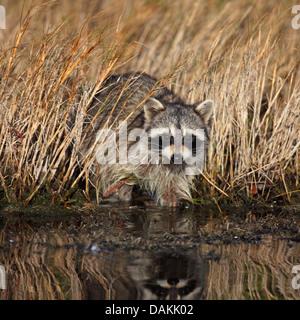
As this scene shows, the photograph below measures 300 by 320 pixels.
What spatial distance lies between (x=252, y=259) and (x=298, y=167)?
2465mm

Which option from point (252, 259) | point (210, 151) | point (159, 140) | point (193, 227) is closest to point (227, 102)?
point (210, 151)

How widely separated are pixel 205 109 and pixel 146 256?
235 centimetres

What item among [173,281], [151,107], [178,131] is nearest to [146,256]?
[173,281]

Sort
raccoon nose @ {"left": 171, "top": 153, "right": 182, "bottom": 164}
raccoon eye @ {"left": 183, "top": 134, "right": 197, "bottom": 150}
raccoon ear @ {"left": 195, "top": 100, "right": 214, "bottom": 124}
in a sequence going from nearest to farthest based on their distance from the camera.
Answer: raccoon nose @ {"left": 171, "top": 153, "right": 182, "bottom": 164} < raccoon eye @ {"left": 183, "top": 134, "right": 197, "bottom": 150} < raccoon ear @ {"left": 195, "top": 100, "right": 214, "bottom": 124}

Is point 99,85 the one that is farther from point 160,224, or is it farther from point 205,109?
point 160,224

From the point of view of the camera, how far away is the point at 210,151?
5895 millimetres

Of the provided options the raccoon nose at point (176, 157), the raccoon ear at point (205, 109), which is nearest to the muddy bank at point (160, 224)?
the raccoon nose at point (176, 157)

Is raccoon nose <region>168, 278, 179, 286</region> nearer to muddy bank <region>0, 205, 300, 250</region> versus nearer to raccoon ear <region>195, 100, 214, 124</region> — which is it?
muddy bank <region>0, 205, 300, 250</region>

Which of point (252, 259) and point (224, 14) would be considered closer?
point (252, 259)

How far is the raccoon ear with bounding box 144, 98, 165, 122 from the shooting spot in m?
5.38

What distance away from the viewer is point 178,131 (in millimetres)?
5336

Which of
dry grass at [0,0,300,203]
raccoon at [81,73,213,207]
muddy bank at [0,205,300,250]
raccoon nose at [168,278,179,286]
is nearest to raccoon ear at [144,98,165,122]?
raccoon at [81,73,213,207]
